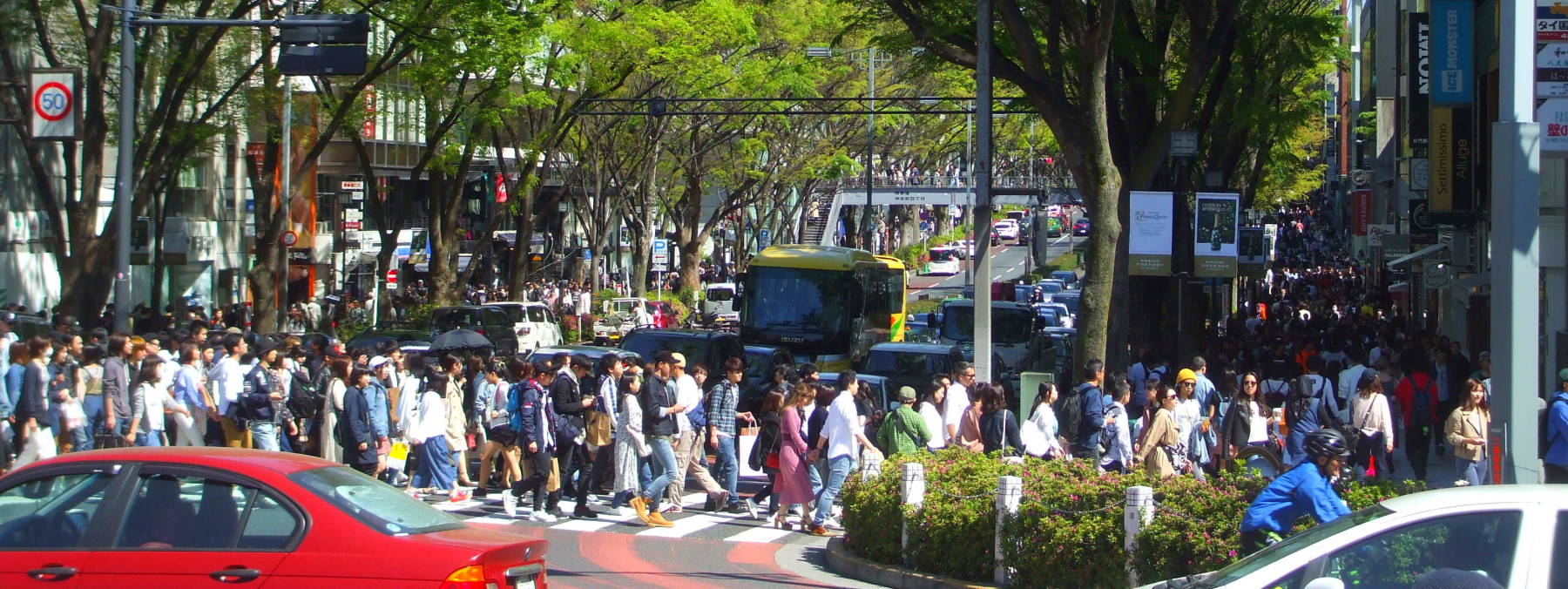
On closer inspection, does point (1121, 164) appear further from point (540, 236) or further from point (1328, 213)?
point (1328, 213)

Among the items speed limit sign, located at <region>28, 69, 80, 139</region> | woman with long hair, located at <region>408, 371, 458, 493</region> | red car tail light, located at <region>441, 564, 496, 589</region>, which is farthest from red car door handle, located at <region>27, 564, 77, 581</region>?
speed limit sign, located at <region>28, 69, 80, 139</region>

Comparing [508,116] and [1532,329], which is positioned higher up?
[508,116]

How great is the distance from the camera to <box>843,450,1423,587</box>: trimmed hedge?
9172 mm

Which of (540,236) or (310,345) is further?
(540,236)

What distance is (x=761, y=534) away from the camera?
13891mm

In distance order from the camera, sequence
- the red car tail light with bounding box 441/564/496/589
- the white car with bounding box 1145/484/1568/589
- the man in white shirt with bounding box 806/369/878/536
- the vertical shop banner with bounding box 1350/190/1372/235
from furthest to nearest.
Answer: the vertical shop banner with bounding box 1350/190/1372/235 < the man in white shirt with bounding box 806/369/878/536 < the red car tail light with bounding box 441/564/496/589 < the white car with bounding box 1145/484/1568/589

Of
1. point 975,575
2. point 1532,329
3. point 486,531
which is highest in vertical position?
point 1532,329

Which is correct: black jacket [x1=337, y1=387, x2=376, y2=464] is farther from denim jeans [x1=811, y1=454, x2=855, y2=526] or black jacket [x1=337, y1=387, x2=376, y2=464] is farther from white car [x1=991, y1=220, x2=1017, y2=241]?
white car [x1=991, y1=220, x2=1017, y2=241]

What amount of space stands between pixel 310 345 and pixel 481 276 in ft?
139

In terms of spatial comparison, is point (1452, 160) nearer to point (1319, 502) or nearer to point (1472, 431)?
point (1472, 431)

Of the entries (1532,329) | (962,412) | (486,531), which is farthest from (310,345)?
(1532,329)

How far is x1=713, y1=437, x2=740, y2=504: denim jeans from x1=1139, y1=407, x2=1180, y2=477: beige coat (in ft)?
13.1

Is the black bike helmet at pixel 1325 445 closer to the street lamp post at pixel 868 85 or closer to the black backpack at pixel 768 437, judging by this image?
the black backpack at pixel 768 437

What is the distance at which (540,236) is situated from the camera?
5966cm
